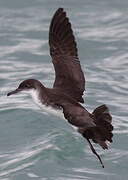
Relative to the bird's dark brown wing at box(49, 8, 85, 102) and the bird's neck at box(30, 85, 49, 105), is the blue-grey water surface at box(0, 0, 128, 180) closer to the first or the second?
the bird's dark brown wing at box(49, 8, 85, 102)

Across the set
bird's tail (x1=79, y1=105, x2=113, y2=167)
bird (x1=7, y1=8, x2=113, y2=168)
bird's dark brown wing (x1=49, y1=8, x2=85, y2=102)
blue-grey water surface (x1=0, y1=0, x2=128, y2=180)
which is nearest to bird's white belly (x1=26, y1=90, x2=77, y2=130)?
bird (x1=7, y1=8, x2=113, y2=168)

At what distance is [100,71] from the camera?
14828 mm

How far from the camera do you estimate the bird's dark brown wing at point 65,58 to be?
10.4 m

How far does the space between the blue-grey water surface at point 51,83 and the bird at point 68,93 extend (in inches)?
47.1

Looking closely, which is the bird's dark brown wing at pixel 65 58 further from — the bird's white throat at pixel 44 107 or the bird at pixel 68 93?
the bird's white throat at pixel 44 107

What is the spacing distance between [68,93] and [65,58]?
23.3 inches

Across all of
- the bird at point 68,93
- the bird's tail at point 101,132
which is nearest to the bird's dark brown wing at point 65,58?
the bird at point 68,93

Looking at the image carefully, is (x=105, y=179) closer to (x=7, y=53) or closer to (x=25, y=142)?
(x=25, y=142)

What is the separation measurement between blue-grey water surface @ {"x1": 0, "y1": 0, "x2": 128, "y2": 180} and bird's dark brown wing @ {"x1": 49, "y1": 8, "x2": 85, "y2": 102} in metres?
1.16

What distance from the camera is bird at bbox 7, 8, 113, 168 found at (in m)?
9.22

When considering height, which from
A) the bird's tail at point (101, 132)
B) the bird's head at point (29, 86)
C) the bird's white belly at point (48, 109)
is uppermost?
the bird's head at point (29, 86)

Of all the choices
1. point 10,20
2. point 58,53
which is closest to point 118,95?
point 58,53

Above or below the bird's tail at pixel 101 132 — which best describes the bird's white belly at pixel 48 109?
above

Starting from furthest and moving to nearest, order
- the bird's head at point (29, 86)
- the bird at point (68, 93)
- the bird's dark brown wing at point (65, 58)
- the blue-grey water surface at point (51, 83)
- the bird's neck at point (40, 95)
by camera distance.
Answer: the blue-grey water surface at point (51, 83) < the bird's dark brown wing at point (65, 58) < the bird's head at point (29, 86) < the bird's neck at point (40, 95) < the bird at point (68, 93)
